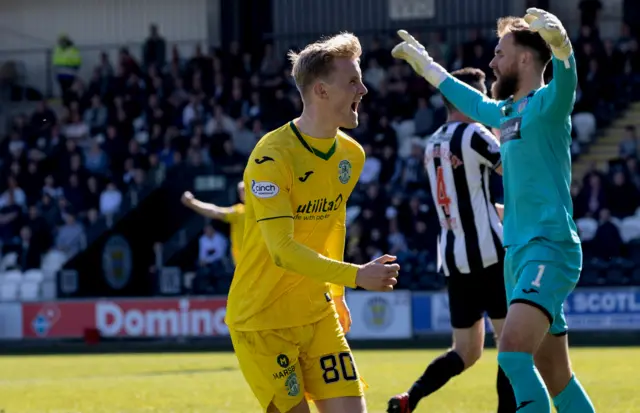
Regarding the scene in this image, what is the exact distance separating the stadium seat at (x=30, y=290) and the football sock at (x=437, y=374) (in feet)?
53.1

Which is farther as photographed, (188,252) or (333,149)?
(188,252)

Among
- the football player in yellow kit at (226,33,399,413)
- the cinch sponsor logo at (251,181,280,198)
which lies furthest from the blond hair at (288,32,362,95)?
the cinch sponsor logo at (251,181,280,198)

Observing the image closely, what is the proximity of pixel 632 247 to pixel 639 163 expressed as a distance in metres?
2.06

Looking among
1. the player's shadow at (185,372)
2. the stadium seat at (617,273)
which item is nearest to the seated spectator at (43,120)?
the stadium seat at (617,273)

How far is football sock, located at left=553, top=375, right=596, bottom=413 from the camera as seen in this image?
6.82 m

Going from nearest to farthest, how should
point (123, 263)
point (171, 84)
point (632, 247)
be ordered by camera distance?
point (632, 247), point (123, 263), point (171, 84)

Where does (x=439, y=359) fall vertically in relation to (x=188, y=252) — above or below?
above

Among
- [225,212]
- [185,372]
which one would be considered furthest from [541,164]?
[225,212]

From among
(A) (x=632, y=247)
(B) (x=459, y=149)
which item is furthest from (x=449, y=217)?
(A) (x=632, y=247)

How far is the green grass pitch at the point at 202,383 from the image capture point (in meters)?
10.8

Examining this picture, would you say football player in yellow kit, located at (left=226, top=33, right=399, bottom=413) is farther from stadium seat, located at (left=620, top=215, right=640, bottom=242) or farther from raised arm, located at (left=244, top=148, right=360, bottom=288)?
stadium seat, located at (left=620, top=215, right=640, bottom=242)

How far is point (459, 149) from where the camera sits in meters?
8.76

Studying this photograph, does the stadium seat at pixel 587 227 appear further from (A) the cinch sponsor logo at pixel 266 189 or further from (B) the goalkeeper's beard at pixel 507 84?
(A) the cinch sponsor logo at pixel 266 189

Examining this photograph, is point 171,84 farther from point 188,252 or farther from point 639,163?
point 639,163
